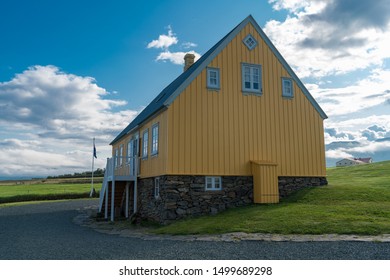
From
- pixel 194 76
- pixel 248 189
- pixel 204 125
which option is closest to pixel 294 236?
pixel 248 189

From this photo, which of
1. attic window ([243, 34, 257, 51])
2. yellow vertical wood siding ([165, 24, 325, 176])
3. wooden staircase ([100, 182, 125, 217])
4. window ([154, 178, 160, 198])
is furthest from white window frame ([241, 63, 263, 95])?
wooden staircase ([100, 182, 125, 217])

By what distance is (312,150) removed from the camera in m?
17.8

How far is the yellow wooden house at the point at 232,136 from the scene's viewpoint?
49.7ft

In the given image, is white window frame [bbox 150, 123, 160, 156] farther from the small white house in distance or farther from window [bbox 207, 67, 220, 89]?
the small white house in distance

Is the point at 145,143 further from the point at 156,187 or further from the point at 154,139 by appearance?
A: the point at 156,187

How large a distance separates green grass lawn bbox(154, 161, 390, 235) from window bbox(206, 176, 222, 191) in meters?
1.28

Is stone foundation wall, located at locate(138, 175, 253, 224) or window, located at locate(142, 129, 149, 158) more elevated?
window, located at locate(142, 129, 149, 158)

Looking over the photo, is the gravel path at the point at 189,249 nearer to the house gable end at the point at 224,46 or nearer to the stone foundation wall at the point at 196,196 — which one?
the stone foundation wall at the point at 196,196

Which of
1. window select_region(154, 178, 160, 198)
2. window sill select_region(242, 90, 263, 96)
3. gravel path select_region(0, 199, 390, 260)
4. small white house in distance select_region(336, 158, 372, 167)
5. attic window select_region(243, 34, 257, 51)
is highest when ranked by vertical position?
attic window select_region(243, 34, 257, 51)

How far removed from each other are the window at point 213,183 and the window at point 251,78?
468 cm

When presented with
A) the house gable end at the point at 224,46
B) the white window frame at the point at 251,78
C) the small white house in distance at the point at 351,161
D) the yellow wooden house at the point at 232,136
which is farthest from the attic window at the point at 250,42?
the small white house in distance at the point at 351,161

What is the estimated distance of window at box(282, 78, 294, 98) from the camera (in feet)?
58.0

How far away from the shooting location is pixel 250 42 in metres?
17.2

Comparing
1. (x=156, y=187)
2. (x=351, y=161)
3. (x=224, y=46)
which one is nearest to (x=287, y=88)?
(x=224, y=46)
